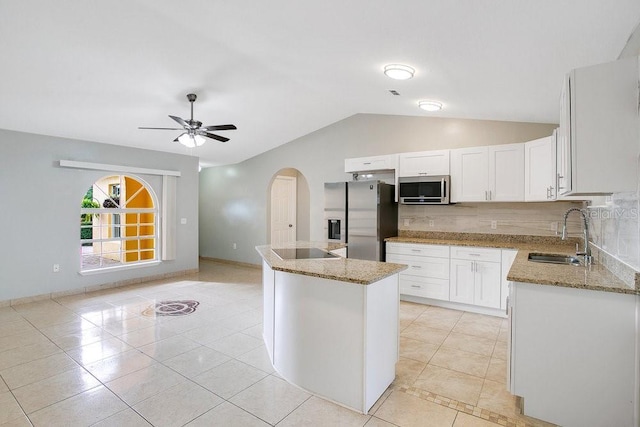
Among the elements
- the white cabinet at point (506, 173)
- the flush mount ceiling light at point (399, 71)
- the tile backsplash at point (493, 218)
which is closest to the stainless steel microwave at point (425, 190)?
the tile backsplash at point (493, 218)

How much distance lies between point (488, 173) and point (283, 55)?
113 inches

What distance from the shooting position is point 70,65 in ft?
10.2

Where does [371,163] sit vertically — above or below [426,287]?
above

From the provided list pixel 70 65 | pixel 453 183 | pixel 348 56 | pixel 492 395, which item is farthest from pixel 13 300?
pixel 453 183

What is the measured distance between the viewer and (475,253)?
4.07 metres

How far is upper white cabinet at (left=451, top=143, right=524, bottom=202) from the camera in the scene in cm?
397

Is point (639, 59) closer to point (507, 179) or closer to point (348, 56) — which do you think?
point (348, 56)

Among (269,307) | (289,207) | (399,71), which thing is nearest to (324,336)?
(269,307)

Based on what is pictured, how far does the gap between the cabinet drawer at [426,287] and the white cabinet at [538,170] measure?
1.46 metres

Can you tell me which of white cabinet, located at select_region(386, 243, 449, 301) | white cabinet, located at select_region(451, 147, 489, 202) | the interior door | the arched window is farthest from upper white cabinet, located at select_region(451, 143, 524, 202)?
the arched window

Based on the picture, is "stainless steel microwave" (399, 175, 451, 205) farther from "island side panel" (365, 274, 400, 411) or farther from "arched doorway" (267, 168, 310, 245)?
"arched doorway" (267, 168, 310, 245)

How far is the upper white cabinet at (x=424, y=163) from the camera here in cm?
449

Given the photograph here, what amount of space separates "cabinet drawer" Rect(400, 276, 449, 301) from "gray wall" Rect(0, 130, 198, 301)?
4728mm

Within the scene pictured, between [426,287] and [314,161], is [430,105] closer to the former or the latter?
[426,287]
